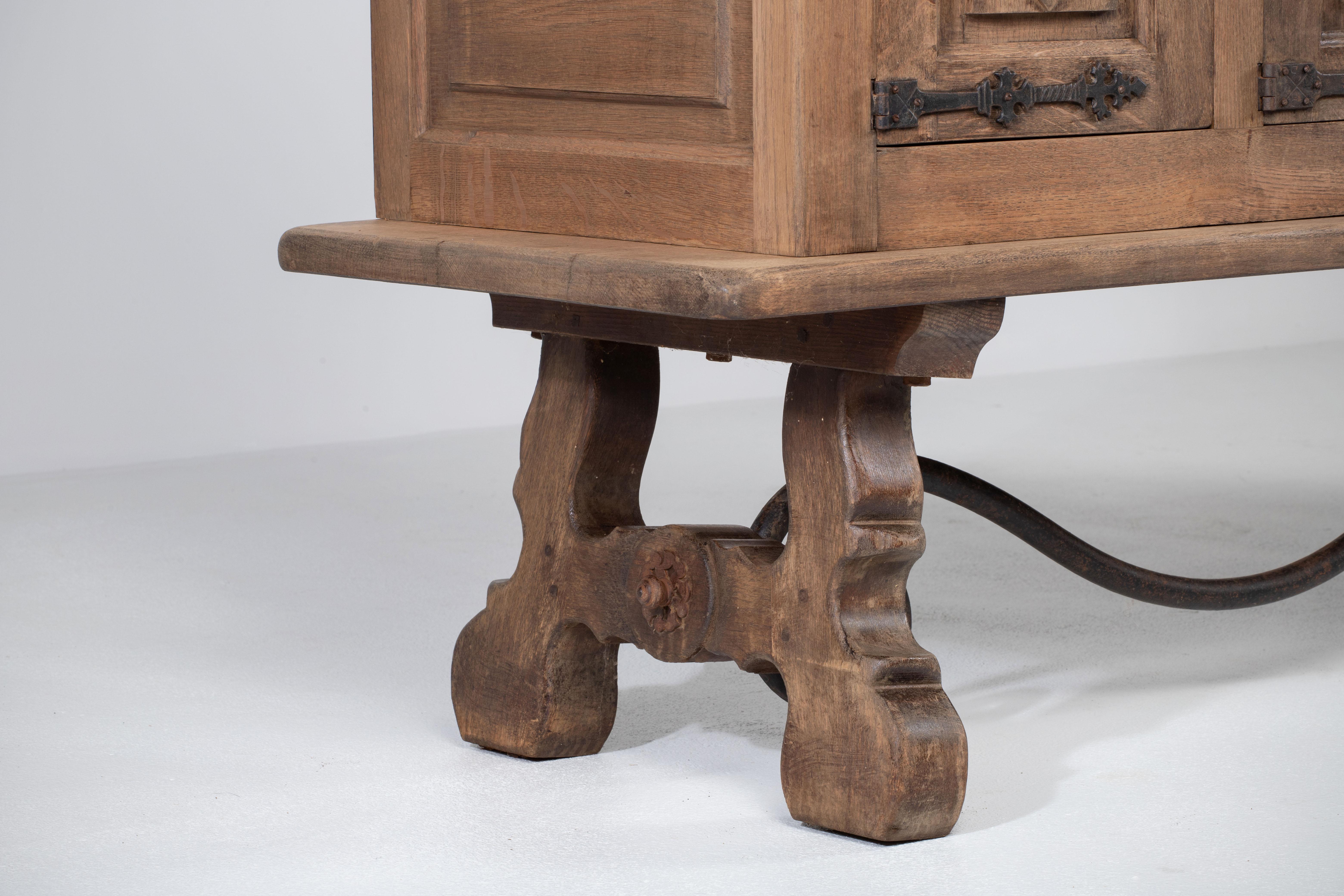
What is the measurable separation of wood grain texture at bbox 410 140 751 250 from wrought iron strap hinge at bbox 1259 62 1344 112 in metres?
0.67

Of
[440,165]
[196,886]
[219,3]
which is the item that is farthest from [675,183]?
[219,3]

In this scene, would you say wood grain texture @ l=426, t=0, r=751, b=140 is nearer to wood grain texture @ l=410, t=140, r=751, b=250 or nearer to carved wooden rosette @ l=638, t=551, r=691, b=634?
wood grain texture @ l=410, t=140, r=751, b=250

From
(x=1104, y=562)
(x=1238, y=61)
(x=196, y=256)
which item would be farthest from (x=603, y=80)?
(x=196, y=256)

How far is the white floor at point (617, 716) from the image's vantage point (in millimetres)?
1949

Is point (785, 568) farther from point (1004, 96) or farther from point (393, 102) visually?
point (393, 102)

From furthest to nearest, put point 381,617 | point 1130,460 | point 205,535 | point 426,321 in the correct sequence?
point 426,321 → point 1130,460 → point 205,535 → point 381,617

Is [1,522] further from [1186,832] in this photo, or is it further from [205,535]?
[1186,832]

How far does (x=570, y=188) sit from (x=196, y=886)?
2.68ft

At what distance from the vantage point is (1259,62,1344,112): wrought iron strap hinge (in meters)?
2.14

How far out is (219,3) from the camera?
4777 mm

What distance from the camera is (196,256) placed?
4883mm

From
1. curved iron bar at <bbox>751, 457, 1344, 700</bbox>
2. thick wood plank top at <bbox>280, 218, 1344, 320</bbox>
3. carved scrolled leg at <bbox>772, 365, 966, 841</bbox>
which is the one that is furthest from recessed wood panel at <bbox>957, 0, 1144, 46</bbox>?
curved iron bar at <bbox>751, 457, 1344, 700</bbox>

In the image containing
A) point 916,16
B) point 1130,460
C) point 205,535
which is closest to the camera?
point 916,16

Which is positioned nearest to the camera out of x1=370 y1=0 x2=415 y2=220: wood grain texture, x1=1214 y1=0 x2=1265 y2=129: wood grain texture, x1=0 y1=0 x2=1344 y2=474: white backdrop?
x1=1214 y1=0 x2=1265 y2=129: wood grain texture
